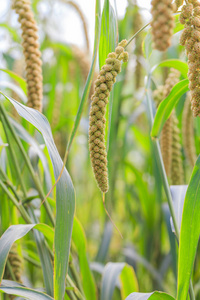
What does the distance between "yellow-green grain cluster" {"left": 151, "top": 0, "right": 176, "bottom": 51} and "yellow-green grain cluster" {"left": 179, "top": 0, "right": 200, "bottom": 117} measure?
0.05 meters

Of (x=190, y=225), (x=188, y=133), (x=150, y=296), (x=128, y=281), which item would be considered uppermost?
(x=188, y=133)

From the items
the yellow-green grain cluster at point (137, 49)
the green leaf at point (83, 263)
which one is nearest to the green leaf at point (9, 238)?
the green leaf at point (83, 263)

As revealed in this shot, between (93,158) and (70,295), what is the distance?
12.5 inches

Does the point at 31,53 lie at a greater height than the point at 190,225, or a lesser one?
greater

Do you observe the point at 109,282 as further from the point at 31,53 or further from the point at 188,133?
the point at 31,53

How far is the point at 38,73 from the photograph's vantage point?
22.0 inches

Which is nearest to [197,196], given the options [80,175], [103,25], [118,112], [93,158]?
[93,158]

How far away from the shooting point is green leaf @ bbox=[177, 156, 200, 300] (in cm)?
46

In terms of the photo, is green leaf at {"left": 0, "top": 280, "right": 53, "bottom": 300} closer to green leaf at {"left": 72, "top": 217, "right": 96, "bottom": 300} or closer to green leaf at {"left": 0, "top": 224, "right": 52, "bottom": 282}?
green leaf at {"left": 0, "top": 224, "right": 52, "bottom": 282}

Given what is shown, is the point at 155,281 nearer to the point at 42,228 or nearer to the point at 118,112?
the point at 118,112

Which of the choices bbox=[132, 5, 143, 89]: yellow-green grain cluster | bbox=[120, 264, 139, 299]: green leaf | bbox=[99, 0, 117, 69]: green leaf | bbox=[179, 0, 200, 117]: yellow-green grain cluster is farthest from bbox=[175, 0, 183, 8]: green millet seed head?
bbox=[132, 5, 143, 89]: yellow-green grain cluster

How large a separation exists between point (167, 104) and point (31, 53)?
0.24 meters

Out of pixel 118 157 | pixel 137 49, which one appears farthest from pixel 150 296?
pixel 137 49

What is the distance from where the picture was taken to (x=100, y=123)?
38 cm
